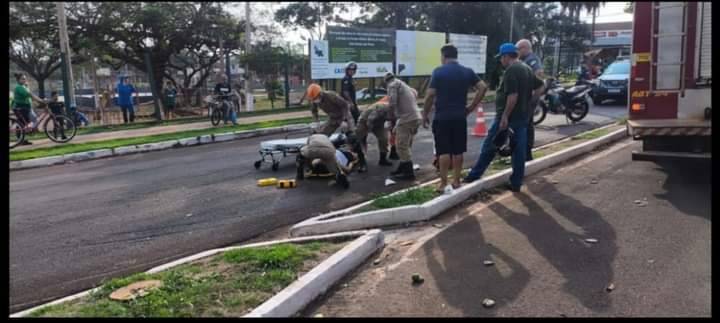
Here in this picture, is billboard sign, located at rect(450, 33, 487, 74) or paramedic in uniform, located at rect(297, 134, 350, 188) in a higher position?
billboard sign, located at rect(450, 33, 487, 74)

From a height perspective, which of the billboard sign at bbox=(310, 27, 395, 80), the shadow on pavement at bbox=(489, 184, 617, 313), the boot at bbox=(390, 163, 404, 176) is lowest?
the shadow on pavement at bbox=(489, 184, 617, 313)

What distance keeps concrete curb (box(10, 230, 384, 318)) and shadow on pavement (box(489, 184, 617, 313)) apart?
1355mm

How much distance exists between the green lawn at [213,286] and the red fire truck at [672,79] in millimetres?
4172

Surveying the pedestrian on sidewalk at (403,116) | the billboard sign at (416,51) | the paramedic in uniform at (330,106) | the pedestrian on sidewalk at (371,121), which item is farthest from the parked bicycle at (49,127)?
the billboard sign at (416,51)

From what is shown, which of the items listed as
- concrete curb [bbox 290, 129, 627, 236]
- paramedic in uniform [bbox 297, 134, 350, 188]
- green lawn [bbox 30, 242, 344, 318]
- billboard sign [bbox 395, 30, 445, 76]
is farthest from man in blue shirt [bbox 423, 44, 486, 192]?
billboard sign [bbox 395, 30, 445, 76]

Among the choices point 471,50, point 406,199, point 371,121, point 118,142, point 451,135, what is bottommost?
point 406,199

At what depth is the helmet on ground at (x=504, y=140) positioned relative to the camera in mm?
6586

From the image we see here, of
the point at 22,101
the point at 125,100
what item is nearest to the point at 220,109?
the point at 125,100

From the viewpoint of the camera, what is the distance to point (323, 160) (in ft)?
25.6

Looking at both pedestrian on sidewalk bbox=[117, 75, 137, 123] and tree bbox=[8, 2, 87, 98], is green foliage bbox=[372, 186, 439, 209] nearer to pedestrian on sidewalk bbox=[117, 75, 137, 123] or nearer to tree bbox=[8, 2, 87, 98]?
pedestrian on sidewalk bbox=[117, 75, 137, 123]

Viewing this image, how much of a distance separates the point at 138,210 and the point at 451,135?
138 inches

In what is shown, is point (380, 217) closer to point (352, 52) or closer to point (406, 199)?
point (406, 199)

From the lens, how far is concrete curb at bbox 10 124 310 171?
1035 cm

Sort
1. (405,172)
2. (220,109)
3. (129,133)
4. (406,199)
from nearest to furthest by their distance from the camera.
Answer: (406,199) → (405,172) → (129,133) → (220,109)
